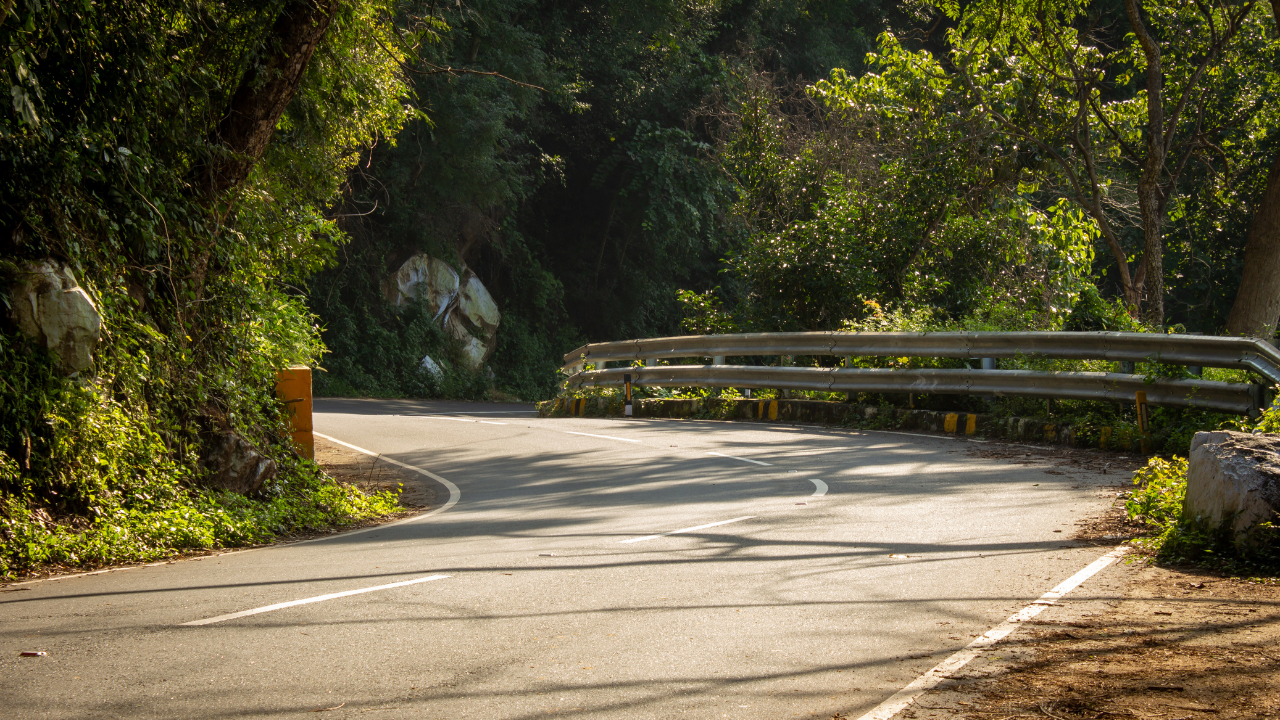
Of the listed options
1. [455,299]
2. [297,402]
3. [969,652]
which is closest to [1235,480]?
[969,652]

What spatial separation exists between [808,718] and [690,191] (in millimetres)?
32494

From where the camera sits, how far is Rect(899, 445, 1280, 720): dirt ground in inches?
163

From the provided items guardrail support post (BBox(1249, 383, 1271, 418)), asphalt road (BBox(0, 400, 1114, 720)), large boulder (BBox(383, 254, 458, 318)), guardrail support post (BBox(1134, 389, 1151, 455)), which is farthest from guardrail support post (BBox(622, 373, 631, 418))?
large boulder (BBox(383, 254, 458, 318))

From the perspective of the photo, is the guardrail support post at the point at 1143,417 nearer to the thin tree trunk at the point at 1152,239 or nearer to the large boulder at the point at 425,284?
the thin tree trunk at the point at 1152,239

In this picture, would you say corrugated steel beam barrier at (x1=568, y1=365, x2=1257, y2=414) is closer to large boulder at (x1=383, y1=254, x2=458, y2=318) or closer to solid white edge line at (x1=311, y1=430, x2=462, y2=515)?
solid white edge line at (x1=311, y1=430, x2=462, y2=515)

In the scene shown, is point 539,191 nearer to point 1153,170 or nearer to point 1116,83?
point 1116,83

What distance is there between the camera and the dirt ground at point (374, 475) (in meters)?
11.3

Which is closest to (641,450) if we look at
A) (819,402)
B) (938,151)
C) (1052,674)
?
(819,402)

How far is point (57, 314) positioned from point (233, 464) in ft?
7.34

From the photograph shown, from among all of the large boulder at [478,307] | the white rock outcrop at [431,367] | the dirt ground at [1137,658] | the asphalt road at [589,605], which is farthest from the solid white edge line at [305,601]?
the large boulder at [478,307]

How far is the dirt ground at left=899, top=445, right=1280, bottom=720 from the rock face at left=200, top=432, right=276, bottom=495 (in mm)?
7026

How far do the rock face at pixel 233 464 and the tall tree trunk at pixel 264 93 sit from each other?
7.56ft

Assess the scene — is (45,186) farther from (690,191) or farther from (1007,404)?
(690,191)

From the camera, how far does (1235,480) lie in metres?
6.34
